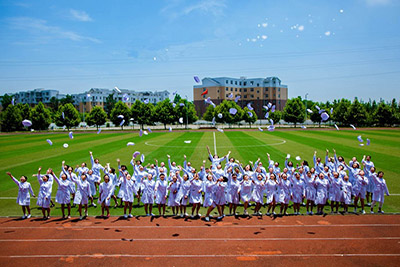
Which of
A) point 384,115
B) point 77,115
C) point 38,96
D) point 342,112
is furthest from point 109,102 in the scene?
point 384,115

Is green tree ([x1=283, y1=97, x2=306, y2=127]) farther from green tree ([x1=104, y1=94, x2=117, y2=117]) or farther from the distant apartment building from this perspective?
green tree ([x1=104, y1=94, x2=117, y2=117])

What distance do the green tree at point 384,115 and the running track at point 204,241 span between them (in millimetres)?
68149

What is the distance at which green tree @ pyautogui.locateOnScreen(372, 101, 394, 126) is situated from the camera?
65.4m

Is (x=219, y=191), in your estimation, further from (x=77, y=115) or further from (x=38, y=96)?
(x=38, y=96)

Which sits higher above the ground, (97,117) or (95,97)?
(95,97)

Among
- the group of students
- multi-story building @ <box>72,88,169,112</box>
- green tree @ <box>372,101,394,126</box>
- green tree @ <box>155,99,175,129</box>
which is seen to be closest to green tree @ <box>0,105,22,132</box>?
green tree @ <box>155,99,175,129</box>

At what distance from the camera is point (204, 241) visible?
8.43 metres

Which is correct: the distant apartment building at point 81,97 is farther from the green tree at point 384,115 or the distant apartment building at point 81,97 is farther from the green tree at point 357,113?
the green tree at point 384,115

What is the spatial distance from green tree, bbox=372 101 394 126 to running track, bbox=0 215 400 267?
224 ft

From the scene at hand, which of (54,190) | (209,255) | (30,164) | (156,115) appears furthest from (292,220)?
(156,115)

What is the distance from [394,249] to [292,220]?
10.5 feet

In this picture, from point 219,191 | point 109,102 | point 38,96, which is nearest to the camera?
point 219,191

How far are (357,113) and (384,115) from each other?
7.40m

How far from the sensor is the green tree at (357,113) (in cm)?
6481
